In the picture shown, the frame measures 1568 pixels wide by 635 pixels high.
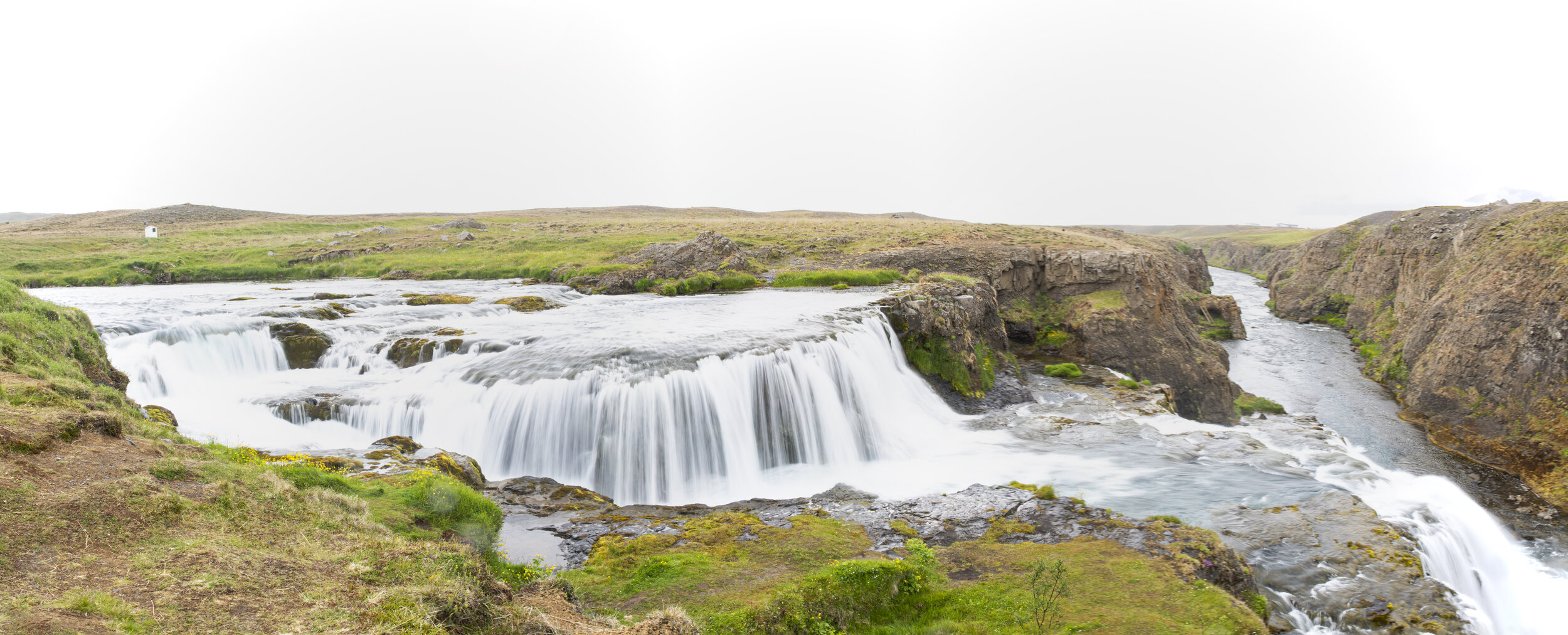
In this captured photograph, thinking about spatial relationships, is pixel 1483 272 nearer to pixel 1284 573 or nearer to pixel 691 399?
pixel 1284 573

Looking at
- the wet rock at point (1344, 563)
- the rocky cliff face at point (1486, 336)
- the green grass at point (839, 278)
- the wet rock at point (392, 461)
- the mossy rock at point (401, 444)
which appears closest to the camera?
the wet rock at point (1344, 563)

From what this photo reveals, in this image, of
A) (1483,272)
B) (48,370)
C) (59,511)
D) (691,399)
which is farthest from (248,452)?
(1483,272)

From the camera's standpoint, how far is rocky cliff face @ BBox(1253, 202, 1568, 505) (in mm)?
18938

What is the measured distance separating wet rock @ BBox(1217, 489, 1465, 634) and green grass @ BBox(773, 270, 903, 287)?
21.7 metres

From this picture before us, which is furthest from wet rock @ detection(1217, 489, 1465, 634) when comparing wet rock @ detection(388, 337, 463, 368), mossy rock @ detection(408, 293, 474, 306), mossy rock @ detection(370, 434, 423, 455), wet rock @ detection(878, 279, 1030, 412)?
mossy rock @ detection(408, 293, 474, 306)

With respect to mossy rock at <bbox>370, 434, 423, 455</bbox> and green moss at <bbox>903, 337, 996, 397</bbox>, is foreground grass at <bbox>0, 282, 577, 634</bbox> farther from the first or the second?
green moss at <bbox>903, 337, 996, 397</bbox>

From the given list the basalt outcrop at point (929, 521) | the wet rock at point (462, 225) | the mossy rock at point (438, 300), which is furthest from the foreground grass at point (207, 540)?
the wet rock at point (462, 225)

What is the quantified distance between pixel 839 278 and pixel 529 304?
1467 cm

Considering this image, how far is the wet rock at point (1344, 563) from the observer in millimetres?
9000

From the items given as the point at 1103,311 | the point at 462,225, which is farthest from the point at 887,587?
the point at 462,225

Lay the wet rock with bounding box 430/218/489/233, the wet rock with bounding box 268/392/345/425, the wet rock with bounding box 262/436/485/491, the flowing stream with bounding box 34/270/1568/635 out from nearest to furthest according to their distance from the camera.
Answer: the wet rock with bounding box 262/436/485/491 → the flowing stream with bounding box 34/270/1568/635 → the wet rock with bounding box 268/392/345/425 → the wet rock with bounding box 430/218/489/233

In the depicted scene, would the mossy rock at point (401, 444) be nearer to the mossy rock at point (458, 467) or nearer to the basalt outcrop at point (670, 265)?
the mossy rock at point (458, 467)

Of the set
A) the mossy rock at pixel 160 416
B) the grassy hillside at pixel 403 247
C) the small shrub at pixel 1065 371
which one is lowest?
the small shrub at pixel 1065 371

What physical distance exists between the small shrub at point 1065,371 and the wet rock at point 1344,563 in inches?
511
